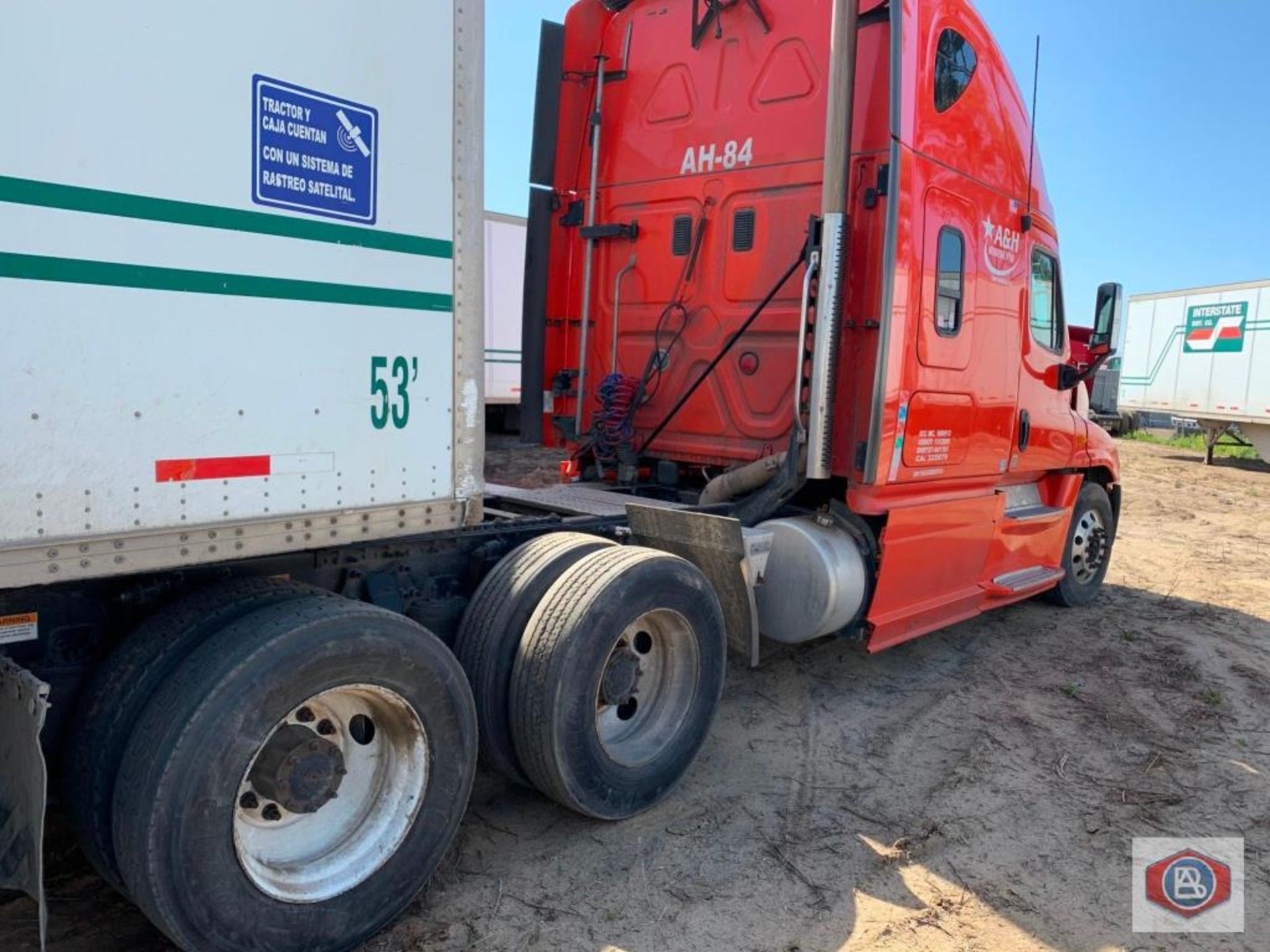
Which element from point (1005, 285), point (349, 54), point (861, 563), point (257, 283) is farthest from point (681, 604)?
point (1005, 285)

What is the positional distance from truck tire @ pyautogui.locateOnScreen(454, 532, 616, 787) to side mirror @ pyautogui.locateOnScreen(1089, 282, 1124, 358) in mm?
4700

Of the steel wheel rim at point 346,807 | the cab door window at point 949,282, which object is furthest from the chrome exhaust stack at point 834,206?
the steel wheel rim at point 346,807

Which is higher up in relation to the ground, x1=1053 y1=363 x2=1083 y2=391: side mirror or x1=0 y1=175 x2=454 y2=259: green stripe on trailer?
x1=0 y1=175 x2=454 y2=259: green stripe on trailer

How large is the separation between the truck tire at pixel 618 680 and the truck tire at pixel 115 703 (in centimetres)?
110

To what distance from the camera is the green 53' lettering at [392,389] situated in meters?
2.84

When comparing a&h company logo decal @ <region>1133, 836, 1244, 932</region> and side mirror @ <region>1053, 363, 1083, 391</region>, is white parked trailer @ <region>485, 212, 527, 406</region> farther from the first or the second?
a&h company logo decal @ <region>1133, 836, 1244, 932</region>

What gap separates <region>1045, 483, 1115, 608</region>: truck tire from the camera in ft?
24.2

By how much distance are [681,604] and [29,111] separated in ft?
9.11

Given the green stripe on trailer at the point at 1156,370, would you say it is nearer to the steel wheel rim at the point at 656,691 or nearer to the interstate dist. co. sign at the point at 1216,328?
the interstate dist. co. sign at the point at 1216,328

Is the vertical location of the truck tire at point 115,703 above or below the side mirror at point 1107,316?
below

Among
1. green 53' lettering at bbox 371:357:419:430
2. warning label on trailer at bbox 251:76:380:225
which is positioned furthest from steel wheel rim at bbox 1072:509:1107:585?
warning label on trailer at bbox 251:76:380:225

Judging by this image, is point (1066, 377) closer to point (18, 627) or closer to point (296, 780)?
point (296, 780)

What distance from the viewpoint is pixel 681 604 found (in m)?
3.92

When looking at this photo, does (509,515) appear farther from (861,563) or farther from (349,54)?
(349,54)
